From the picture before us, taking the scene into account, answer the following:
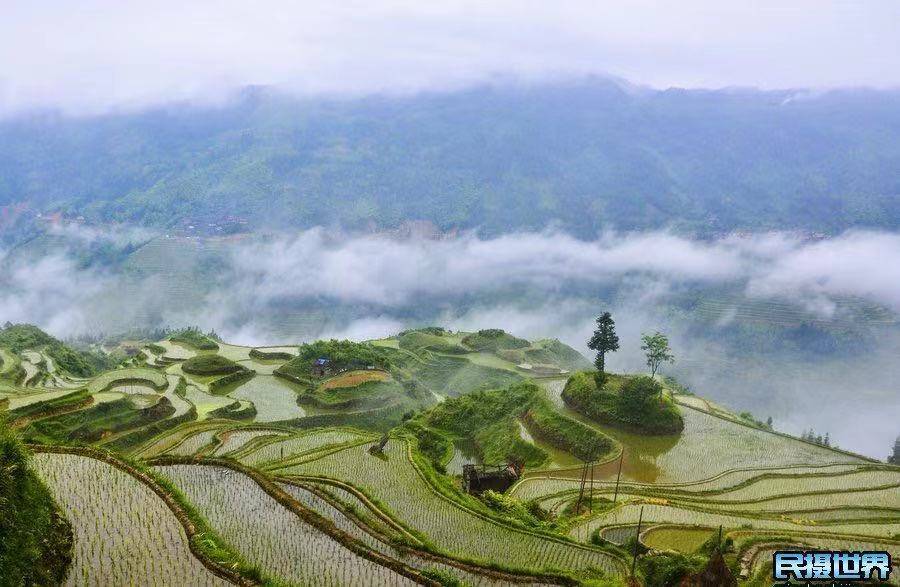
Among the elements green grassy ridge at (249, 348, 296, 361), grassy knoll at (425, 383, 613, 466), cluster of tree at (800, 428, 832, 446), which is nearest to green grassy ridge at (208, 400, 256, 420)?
grassy knoll at (425, 383, 613, 466)

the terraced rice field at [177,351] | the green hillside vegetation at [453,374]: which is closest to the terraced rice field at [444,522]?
the green hillside vegetation at [453,374]

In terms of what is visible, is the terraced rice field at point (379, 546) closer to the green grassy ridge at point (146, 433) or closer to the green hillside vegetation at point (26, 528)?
the green hillside vegetation at point (26, 528)

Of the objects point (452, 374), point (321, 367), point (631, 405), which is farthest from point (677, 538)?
point (452, 374)

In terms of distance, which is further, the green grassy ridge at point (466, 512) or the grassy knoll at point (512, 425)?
the grassy knoll at point (512, 425)

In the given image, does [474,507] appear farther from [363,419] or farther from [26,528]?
[363,419]

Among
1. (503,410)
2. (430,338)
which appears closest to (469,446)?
(503,410)

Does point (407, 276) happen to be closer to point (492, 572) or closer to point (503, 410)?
point (503, 410)
